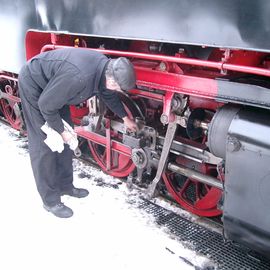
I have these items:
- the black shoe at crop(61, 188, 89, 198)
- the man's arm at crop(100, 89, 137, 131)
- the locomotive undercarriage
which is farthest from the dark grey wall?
the black shoe at crop(61, 188, 89, 198)

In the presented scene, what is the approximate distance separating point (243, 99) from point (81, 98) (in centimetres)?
120

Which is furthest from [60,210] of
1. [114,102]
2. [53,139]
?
[114,102]

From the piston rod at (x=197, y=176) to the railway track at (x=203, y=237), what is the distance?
0.43 meters

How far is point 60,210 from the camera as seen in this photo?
3088 millimetres

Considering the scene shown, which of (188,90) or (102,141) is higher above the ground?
(188,90)

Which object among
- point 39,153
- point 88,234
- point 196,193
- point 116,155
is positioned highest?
point 39,153

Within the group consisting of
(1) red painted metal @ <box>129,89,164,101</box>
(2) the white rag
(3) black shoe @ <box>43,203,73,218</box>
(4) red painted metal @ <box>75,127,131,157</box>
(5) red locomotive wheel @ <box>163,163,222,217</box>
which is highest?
(1) red painted metal @ <box>129,89,164,101</box>

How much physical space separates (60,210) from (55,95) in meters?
1.12

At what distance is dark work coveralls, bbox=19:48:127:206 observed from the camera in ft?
8.07

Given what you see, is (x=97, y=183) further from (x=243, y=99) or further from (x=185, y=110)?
(x=243, y=99)

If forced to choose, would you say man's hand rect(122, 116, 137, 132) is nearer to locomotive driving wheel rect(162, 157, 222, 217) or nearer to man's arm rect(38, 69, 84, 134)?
locomotive driving wheel rect(162, 157, 222, 217)

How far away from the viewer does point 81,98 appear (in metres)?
2.60

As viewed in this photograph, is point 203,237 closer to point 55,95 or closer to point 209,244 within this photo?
point 209,244

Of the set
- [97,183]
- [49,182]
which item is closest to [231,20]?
[49,182]
